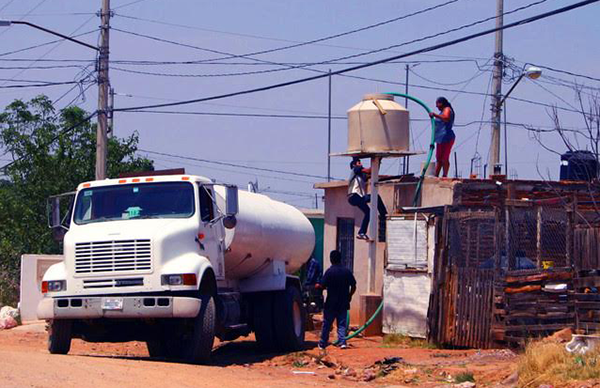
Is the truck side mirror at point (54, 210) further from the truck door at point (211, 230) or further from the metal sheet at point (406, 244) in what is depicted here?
the metal sheet at point (406, 244)

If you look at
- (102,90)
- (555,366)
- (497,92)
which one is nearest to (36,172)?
(102,90)

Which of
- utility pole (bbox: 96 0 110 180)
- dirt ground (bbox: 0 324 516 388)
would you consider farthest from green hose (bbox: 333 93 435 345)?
utility pole (bbox: 96 0 110 180)

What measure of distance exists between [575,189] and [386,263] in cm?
428

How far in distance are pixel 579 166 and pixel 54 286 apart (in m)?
10.9

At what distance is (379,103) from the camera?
19625mm

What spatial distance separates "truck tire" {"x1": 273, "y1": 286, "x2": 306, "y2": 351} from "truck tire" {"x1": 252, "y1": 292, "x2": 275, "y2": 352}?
0.32 feet

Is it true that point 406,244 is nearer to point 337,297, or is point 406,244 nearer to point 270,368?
point 337,297

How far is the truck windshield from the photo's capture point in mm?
15445

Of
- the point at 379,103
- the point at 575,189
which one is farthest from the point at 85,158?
the point at 575,189

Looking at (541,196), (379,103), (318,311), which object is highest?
(379,103)

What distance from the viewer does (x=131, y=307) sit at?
14453mm

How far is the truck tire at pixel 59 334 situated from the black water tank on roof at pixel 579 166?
9231mm

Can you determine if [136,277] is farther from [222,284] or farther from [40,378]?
[40,378]

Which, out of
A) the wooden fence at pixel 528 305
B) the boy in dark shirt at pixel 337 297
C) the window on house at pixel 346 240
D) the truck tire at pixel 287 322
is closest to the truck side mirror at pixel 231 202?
the boy in dark shirt at pixel 337 297
